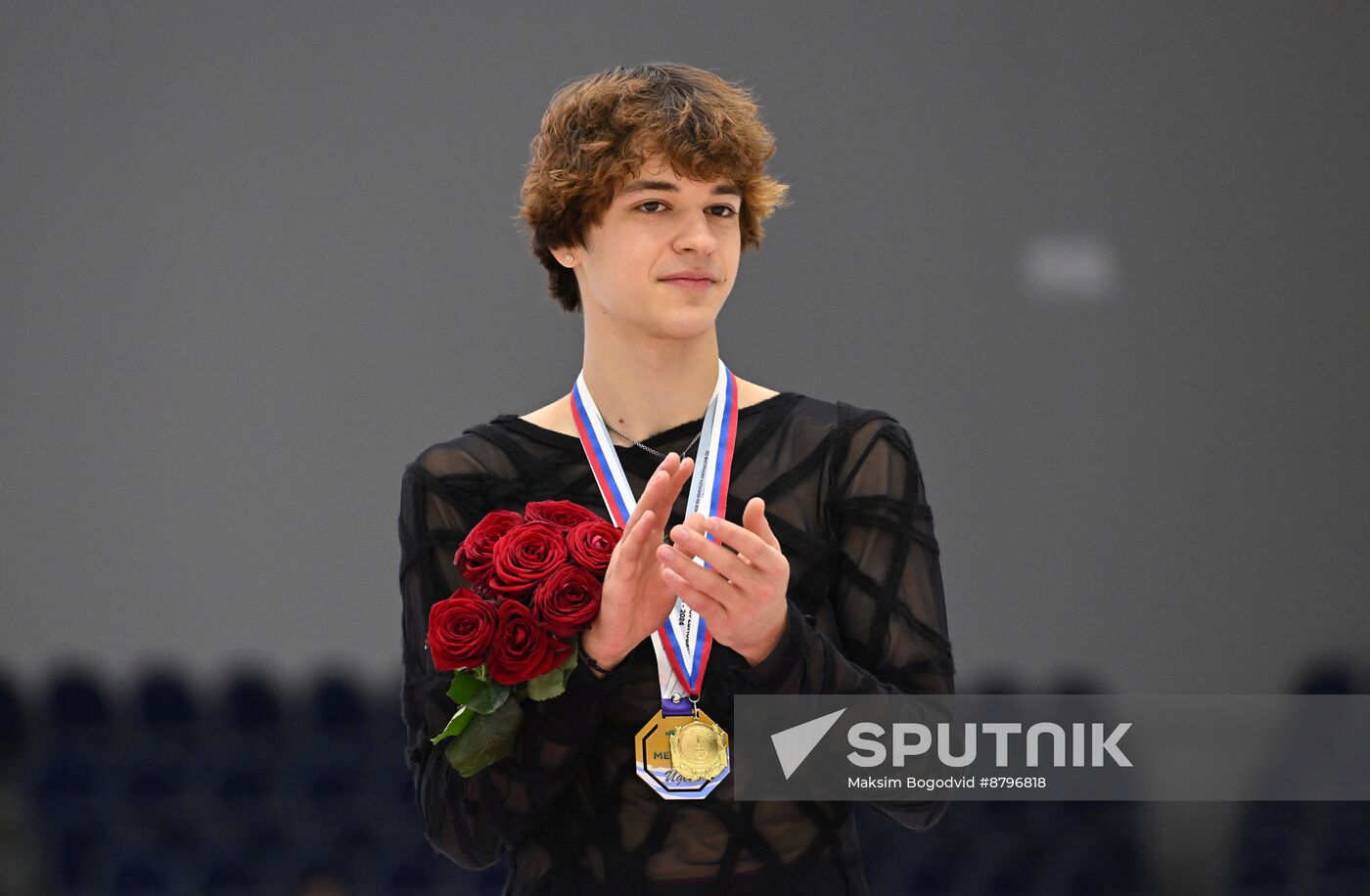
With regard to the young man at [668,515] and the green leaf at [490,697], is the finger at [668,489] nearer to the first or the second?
the young man at [668,515]

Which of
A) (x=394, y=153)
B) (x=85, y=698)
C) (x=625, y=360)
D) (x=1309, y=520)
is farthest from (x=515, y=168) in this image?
(x=625, y=360)

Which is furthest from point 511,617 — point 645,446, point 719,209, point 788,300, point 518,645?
point 788,300

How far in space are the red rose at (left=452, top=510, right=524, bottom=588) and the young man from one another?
15 centimetres

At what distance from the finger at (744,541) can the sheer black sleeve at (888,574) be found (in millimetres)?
273

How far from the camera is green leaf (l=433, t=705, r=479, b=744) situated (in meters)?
1.91

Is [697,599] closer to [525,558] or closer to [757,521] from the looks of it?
[757,521]

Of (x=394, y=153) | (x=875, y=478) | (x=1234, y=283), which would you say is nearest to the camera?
(x=875, y=478)

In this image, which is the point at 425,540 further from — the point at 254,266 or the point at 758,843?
the point at 254,266

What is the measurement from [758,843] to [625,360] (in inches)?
25.5

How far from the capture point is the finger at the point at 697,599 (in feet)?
5.55

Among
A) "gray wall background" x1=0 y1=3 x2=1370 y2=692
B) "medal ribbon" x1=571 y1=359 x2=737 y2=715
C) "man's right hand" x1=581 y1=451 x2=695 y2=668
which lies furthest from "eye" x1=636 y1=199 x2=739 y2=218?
"gray wall background" x1=0 y1=3 x2=1370 y2=692

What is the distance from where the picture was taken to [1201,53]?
6395 millimetres

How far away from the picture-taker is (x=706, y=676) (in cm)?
203

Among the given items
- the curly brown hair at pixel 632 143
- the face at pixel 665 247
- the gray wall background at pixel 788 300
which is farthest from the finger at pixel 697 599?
the gray wall background at pixel 788 300
